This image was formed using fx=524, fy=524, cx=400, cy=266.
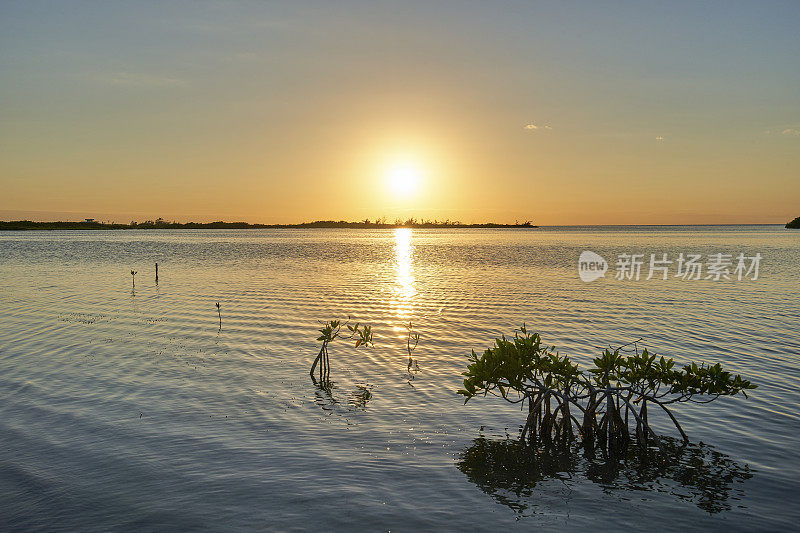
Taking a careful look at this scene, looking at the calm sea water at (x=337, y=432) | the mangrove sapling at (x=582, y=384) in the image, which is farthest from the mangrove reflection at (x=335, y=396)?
the mangrove sapling at (x=582, y=384)

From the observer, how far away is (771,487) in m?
11.6

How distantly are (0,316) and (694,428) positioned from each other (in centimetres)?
3603

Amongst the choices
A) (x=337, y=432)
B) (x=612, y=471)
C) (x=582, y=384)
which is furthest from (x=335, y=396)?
(x=612, y=471)

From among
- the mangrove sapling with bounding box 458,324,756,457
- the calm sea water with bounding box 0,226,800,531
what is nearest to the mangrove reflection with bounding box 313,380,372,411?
the calm sea water with bounding box 0,226,800,531

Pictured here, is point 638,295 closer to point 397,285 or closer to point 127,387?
point 397,285

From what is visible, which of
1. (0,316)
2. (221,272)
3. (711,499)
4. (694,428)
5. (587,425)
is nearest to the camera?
(711,499)

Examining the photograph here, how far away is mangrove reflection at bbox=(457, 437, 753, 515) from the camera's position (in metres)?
Answer: 11.4

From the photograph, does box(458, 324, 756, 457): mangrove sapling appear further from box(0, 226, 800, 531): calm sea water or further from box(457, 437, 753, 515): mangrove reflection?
box(0, 226, 800, 531): calm sea water

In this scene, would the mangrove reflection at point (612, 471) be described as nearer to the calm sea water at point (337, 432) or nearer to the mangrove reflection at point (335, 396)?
the calm sea water at point (337, 432)

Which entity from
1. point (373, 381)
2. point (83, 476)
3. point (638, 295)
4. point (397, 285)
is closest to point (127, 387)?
point (83, 476)

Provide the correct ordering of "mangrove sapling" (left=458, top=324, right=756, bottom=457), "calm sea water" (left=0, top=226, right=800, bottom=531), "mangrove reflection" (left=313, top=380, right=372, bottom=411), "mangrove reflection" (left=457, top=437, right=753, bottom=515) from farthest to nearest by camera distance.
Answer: "mangrove reflection" (left=313, top=380, right=372, bottom=411), "mangrove sapling" (left=458, top=324, right=756, bottom=457), "mangrove reflection" (left=457, top=437, right=753, bottom=515), "calm sea water" (left=0, top=226, right=800, bottom=531)

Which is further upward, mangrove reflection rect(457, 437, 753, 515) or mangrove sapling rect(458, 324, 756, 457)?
mangrove sapling rect(458, 324, 756, 457)

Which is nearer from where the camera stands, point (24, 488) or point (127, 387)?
point (24, 488)

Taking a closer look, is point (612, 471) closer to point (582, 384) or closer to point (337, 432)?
point (582, 384)
